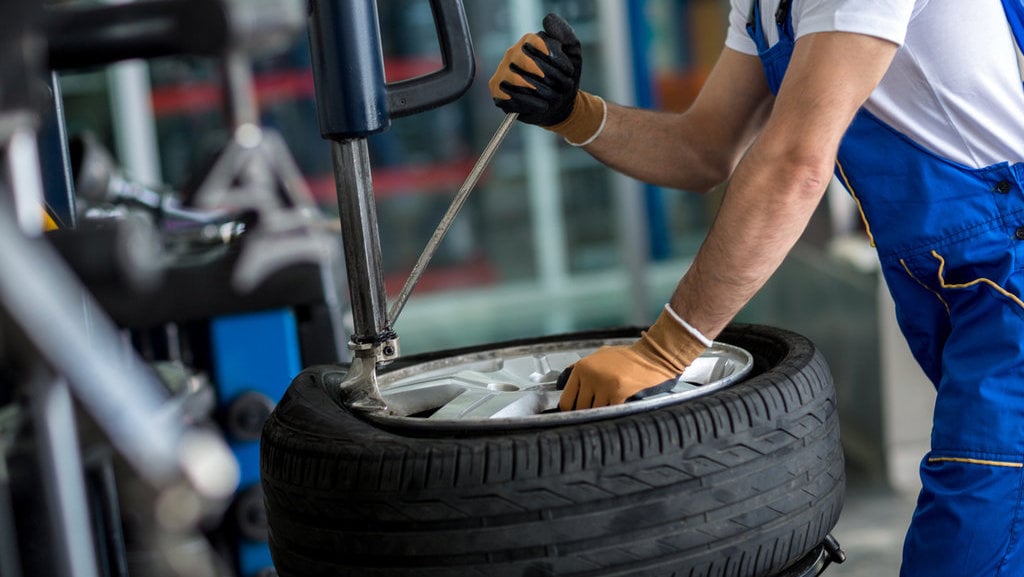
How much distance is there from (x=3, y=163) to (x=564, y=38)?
823 millimetres

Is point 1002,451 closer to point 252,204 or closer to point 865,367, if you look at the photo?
point 252,204

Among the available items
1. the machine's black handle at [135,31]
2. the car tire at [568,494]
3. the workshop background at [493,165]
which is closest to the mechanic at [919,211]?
the car tire at [568,494]

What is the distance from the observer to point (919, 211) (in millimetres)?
1200

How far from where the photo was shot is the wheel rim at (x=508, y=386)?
0.96 metres

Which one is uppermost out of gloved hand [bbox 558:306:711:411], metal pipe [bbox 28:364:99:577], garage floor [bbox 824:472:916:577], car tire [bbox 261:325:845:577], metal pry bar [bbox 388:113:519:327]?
metal pry bar [bbox 388:113:519:327]

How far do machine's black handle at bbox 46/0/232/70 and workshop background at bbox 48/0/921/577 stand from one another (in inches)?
134

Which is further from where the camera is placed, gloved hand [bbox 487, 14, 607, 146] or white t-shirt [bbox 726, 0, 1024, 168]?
gloved hand [bbox 487, 14, 607, 146]

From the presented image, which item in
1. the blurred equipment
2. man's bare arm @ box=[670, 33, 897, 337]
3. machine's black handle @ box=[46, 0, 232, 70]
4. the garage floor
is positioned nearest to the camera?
the blurred equipment

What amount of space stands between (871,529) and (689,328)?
5.62 ft

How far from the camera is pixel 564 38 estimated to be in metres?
1.33

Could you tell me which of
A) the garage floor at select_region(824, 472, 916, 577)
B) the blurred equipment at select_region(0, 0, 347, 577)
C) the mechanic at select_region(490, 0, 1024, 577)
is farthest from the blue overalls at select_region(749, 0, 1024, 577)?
the garage floor at select_region(824, 472, 916, 577)

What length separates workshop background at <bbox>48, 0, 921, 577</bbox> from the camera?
4.91 m

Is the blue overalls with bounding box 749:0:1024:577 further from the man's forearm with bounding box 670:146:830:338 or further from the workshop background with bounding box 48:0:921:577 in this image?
the workshop background with bounding box 48:0:921:577

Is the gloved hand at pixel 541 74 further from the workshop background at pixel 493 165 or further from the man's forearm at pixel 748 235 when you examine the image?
the workshop background at pixel 493 165
